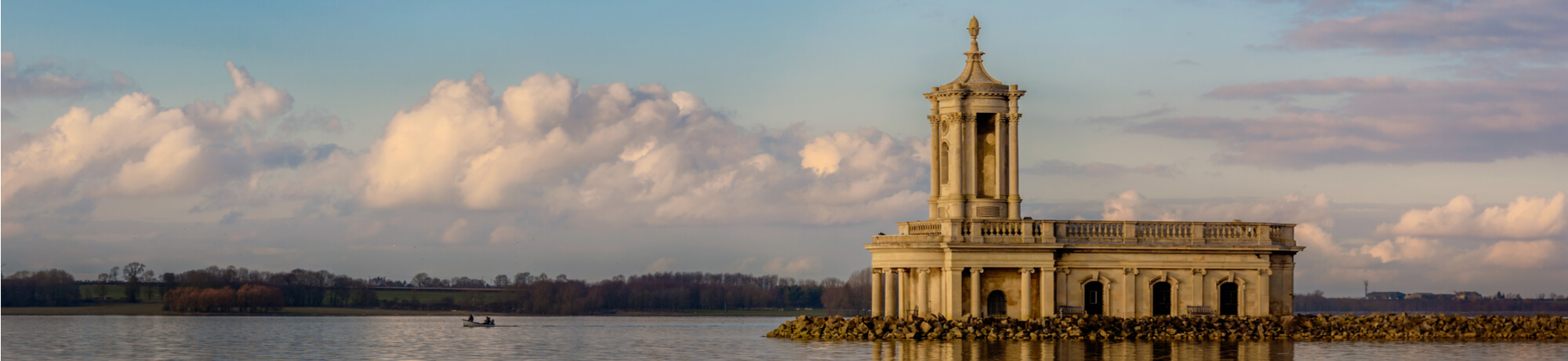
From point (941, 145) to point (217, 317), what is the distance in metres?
102

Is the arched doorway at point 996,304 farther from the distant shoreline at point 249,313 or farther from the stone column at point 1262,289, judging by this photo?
the distant shoreline at point 249,313

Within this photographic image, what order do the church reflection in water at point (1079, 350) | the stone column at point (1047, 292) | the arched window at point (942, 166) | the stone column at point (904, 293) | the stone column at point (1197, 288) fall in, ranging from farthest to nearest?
the arched window at point (942, 166), the stone column at point (904, 293), the stone column at point (1197, 288), the stone column at point (1047, 292), the church reflection in water at point (1079, 350)

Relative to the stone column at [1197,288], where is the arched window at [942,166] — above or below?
above

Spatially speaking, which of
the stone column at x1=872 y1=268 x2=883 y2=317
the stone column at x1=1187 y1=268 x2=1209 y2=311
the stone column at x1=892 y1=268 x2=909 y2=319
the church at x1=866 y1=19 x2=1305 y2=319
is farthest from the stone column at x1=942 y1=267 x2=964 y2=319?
the stone column at x1=1187 y1=268 x2=1209 y2=311

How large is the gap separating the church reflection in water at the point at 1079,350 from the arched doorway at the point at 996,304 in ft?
10.0

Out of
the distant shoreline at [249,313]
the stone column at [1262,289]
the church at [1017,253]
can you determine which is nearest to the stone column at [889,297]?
the church at [1017,253]

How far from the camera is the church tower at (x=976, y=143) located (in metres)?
55.5

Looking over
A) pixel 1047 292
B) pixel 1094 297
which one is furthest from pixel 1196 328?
pixel 1047 292

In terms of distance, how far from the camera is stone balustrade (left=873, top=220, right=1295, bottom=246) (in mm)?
53750

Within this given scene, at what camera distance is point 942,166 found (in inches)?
2231

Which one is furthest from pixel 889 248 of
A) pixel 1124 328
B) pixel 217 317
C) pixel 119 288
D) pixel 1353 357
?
pixel 119 288

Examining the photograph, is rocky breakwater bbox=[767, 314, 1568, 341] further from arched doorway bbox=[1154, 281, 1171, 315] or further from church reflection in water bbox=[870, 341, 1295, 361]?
arched doorway bbox=[1154, 281, 1171, 315]

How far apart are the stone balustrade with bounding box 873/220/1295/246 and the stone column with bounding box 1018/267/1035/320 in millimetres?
879

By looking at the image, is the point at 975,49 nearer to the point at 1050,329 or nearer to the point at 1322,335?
the point at 1050,329
